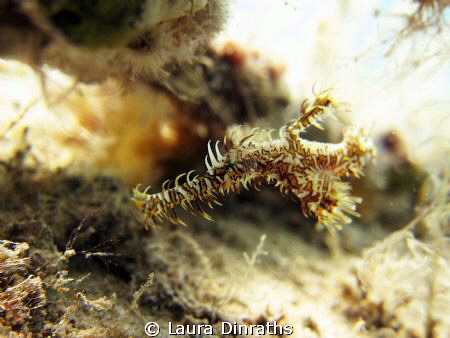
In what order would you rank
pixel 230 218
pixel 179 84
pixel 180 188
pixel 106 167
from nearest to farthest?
pixel 180 188, pixel 179 84, pixel 106 167, pixel 230 218

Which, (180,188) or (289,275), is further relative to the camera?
(289,275)

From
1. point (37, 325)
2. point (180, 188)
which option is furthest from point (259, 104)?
point (37, 325)

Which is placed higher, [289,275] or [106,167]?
[106,167]

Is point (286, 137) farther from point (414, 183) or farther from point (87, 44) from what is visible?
point (414, 183)

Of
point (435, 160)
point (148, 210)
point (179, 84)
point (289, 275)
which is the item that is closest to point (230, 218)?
point (289, 275)

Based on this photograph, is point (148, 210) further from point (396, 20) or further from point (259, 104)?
point (396, 20)

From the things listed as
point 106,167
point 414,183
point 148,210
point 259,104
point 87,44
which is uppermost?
point 259,104

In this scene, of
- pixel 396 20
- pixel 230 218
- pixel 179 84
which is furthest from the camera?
pixel 230 218

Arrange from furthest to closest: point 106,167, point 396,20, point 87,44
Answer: point 106,167 < point 396,20 < point 87,44

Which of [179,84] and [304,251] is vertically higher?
[179,84]
